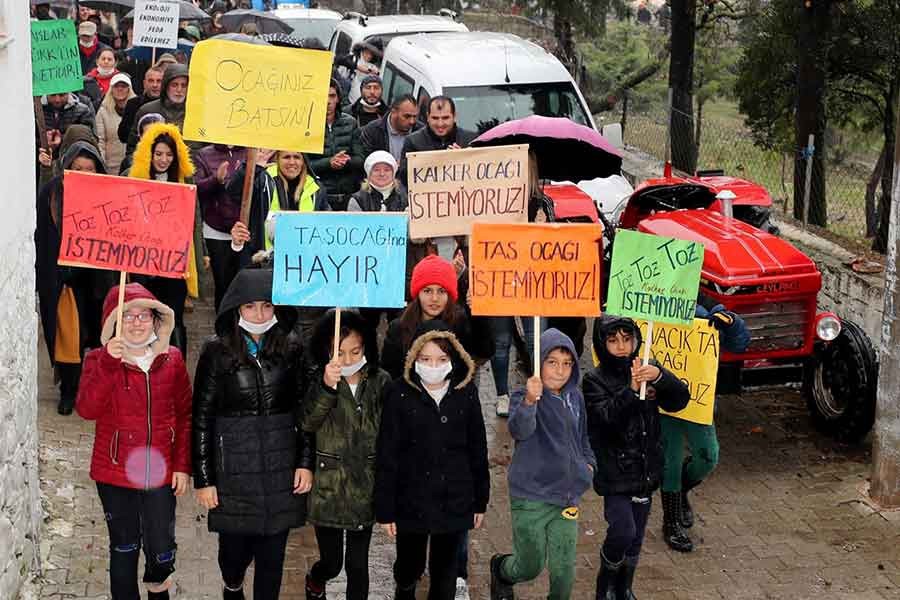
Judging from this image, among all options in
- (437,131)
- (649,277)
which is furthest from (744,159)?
(649,277)

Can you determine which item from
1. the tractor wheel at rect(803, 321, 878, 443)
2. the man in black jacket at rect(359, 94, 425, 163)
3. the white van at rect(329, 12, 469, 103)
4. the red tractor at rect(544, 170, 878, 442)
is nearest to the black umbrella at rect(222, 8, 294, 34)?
the white van at rect(329, 12, 469, 103)

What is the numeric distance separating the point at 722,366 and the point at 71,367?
4.50 m

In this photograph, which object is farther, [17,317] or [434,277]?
[434,277]

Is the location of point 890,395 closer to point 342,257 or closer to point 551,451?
point 551,451

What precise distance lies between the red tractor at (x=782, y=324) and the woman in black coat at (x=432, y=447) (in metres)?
3.40

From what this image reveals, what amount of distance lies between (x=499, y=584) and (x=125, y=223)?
2655 millimetres

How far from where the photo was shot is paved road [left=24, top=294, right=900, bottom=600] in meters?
7.80

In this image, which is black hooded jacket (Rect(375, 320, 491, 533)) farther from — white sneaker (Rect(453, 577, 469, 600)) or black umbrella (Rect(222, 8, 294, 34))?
black umbrella (Rect(222, 8, 294, 34))

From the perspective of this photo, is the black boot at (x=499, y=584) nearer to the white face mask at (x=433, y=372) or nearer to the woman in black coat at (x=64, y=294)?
the white face mask at (x=433, y=372)

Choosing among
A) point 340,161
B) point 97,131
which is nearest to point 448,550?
point 340,161

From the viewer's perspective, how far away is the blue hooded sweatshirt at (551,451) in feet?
22.4

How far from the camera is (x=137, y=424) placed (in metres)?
Result: 6.49

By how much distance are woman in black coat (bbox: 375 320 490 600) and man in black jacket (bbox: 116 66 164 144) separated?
6.77 metres

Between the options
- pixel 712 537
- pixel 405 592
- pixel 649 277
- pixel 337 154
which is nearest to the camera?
pixel 405 592
